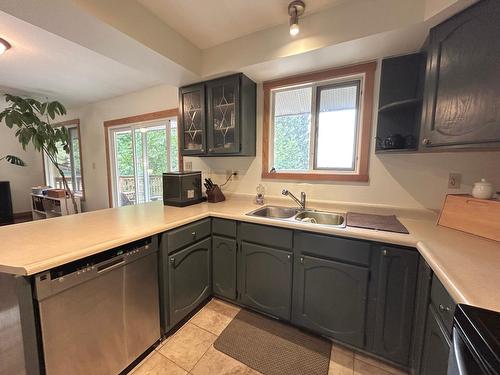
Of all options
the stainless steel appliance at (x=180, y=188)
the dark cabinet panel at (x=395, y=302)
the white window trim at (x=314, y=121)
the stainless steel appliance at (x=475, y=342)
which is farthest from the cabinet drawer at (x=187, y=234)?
the stainless steel appliance at (x=475, y=342)

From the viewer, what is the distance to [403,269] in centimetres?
118

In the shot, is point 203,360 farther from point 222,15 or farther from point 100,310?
point 222,15

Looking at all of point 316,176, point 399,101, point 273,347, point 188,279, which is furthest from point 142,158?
point 399,101

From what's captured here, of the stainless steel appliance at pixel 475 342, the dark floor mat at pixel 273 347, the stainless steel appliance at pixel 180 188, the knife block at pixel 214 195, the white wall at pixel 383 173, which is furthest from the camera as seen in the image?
the knife block at pixel 214 195

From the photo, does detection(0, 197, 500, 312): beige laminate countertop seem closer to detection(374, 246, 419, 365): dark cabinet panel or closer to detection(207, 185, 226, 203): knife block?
detection(374, 246, 419, 365): dark cabinet panel

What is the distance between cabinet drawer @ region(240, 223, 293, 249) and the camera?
152cm

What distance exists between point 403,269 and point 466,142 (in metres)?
0.75

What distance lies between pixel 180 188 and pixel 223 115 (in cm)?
83

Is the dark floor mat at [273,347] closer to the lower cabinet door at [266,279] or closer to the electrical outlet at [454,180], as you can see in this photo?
the lower cabinet door at [266,279]

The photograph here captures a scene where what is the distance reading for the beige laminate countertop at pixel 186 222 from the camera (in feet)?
2.53

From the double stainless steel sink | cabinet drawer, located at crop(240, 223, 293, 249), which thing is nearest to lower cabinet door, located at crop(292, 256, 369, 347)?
cabinet drawer, located at crop(240, 223, 293, 249)

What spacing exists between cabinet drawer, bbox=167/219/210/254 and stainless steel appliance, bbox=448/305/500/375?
1433 mm

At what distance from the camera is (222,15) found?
4.95 ft

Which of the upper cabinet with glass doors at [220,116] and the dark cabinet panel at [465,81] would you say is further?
the upper cabinet with glass doors at [220,116]
